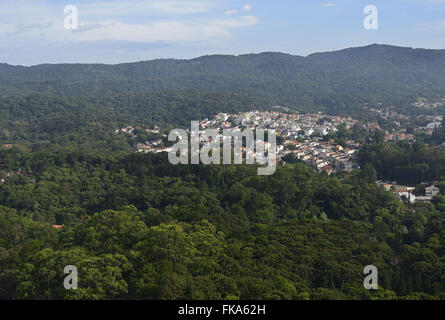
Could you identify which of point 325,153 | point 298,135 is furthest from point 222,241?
point 298,135

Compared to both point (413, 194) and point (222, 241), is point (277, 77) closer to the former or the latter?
point (413, 194)

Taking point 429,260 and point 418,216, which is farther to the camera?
point 418,216

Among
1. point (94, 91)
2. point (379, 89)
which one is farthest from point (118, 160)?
point (379, 89)

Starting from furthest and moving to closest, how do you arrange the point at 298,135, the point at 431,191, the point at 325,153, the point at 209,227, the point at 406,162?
1. the point at 298,135
2. the point at 325,153
3. the point at 406,162
4. the point at 431,191
5. the point at 209,227

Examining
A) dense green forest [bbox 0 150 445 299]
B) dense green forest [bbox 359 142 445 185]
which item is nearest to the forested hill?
dense green forest [bbox 359 142 445 185]

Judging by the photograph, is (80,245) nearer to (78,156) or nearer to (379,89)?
(78,156)

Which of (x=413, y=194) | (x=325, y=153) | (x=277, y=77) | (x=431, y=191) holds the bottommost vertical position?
(x=413, y=194)
